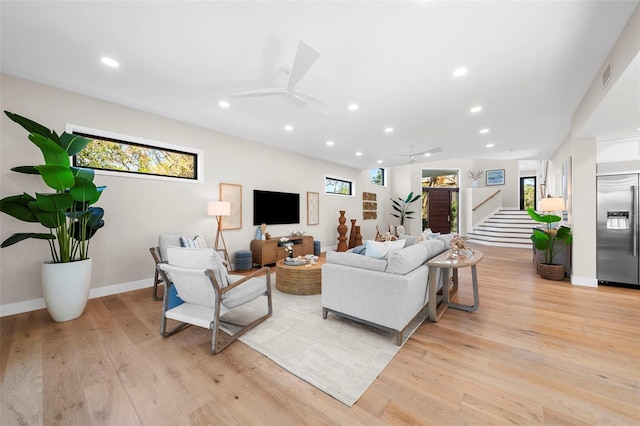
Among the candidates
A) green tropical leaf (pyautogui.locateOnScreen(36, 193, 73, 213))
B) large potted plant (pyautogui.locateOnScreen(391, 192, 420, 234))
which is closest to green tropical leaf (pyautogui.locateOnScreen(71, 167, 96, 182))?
green tropical leaf (pyautogui.locateOnScreen(36, 193, 73, 213))

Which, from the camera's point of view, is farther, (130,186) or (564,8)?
(130,186)

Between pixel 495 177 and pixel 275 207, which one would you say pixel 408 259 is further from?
pixel 495 177

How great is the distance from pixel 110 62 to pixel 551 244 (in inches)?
280

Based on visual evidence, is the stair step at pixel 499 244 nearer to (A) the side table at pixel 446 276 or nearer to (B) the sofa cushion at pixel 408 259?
(A) the side table at pixel 446 276

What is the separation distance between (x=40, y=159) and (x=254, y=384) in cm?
387

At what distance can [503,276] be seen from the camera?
15.3 ft

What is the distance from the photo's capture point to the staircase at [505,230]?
812 centimetres

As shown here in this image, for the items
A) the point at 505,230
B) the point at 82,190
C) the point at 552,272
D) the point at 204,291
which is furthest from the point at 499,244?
the point at 82,190

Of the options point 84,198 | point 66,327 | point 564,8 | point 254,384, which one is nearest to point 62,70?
point 84,198

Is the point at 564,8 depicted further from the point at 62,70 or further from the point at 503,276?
the point at 62,70

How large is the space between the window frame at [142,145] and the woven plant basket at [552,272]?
6.46 metres

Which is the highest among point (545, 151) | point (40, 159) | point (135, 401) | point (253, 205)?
point (545, 151)

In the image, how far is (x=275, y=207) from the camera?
235 inches

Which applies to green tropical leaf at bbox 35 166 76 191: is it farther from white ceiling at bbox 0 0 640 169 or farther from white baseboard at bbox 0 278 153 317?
white baseboard at bbox 0 278 153 317
